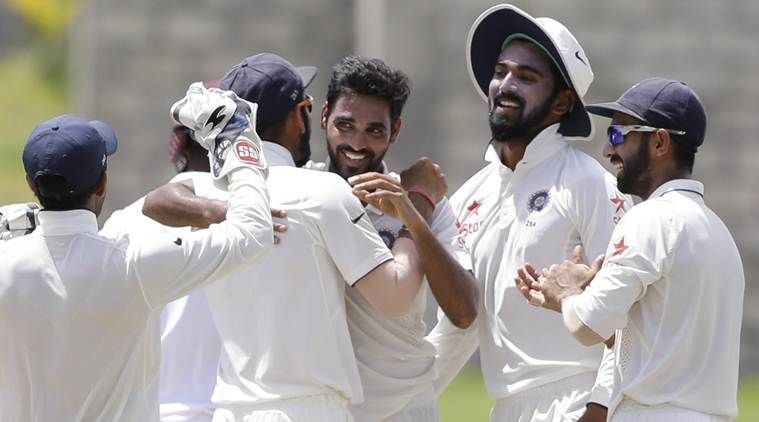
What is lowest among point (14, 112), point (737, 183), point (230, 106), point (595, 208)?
point (14, 112)

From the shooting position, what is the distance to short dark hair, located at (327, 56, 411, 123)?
5.68 m

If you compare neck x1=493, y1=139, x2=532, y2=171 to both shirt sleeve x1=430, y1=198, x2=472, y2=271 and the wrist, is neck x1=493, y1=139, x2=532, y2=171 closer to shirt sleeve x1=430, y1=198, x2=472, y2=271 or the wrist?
shirt sleeve x1=430, y1=198, x2=472, y2=271

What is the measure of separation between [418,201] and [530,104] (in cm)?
60

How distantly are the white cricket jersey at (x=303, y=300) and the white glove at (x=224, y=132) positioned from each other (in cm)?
34

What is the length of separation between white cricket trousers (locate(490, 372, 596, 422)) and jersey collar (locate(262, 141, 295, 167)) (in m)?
1.11

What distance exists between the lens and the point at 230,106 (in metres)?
5.02

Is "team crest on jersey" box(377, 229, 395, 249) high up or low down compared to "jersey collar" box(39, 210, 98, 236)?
down

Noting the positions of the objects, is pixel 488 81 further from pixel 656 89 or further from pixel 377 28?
pixel 377 28

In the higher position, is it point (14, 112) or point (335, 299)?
point (335, 299)

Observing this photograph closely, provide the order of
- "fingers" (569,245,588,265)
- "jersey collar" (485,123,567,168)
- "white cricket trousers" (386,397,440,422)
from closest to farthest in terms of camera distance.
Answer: "fingers" (569,245,588,265) → "white cricket trousers" (386,397,440,422) → "jersey collar" (485,123,567,168)

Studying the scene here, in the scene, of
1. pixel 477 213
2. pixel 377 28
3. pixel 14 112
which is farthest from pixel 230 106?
pixel 14 112

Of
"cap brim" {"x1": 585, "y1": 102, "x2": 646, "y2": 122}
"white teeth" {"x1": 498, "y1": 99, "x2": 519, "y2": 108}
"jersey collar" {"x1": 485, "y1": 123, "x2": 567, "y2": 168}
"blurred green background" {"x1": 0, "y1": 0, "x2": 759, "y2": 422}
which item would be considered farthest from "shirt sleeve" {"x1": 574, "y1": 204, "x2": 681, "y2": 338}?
"blurred green background" {"x1": 0, "y1": 0, "x2": 759, "y2": 422}

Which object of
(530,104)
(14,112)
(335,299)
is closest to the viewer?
(335,299)

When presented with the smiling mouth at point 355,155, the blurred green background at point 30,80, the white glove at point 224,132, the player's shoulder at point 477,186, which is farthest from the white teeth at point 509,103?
the blurred green background at point 30,80
